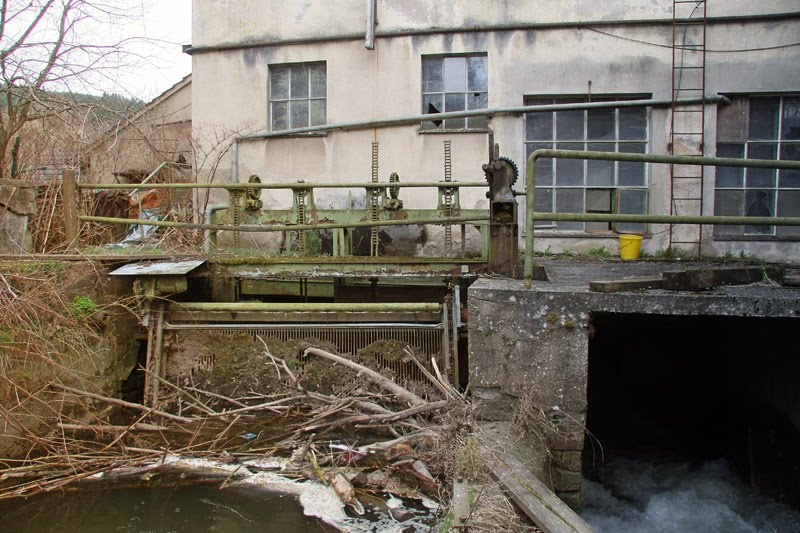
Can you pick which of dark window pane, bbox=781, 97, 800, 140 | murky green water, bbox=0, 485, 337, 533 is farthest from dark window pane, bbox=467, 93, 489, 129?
murky green water, bbox=0, 485, 337, 533

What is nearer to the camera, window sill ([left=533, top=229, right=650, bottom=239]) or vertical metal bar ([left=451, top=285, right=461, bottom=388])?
vertical metal bar ([left=451, top=285, right=461, bottom=388])

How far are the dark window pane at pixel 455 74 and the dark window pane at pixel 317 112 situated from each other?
83.0 inches

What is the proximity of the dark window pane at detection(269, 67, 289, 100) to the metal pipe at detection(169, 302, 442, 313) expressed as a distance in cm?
558

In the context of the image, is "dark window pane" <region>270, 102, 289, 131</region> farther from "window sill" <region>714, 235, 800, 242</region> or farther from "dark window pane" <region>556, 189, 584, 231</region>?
"window sill" <region>714, 235, 800, 242</region>

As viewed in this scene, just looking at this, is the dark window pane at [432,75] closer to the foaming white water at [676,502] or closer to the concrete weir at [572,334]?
the concrete weir at [572,334]

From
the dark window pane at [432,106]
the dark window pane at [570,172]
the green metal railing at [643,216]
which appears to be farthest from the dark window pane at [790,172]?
the green metal railing at [643,216]

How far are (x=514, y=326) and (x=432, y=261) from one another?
2.64 meters

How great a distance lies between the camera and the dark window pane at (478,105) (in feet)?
31.7

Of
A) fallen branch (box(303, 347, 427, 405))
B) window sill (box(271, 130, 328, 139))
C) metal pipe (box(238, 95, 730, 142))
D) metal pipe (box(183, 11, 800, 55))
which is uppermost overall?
metal pipe (box(183, 11, 800, 55))

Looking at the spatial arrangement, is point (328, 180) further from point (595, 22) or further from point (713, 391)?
point (713, 391)

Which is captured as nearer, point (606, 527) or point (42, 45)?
point (606, 527)

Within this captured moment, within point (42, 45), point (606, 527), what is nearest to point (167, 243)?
point (42, 45)

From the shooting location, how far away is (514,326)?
12.0 ft

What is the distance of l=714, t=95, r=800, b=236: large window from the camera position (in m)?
9.19
